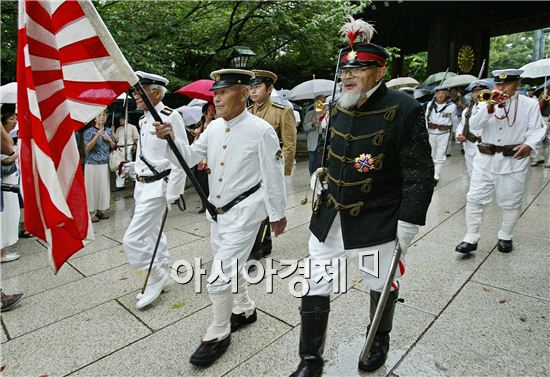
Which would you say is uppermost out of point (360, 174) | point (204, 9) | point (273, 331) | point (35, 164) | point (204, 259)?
point (204, 9)

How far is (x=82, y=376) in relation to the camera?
255 centimetres

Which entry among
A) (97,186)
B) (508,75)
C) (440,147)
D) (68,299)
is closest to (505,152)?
(508,75)

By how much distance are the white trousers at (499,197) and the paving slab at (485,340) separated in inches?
46.0

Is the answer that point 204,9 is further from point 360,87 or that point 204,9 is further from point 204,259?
point 360,87

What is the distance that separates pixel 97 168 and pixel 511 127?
623 cm

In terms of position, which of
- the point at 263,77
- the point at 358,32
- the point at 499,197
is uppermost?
the point at 358,32

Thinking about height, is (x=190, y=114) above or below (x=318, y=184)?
below

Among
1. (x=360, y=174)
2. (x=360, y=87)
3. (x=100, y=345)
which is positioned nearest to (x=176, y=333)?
(x=100, y=345)

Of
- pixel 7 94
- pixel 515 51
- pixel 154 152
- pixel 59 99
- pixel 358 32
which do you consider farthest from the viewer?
pixel 515 51

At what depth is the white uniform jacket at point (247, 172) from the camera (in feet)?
9.14

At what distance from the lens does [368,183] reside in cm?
235

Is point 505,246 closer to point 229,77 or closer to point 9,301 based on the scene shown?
point 229,77

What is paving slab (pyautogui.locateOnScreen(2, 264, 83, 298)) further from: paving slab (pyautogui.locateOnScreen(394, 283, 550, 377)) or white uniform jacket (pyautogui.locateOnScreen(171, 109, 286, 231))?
paving slab (pyautogui.locateOnScreen(394, 283, 550, 377))

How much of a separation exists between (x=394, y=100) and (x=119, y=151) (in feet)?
18.8
